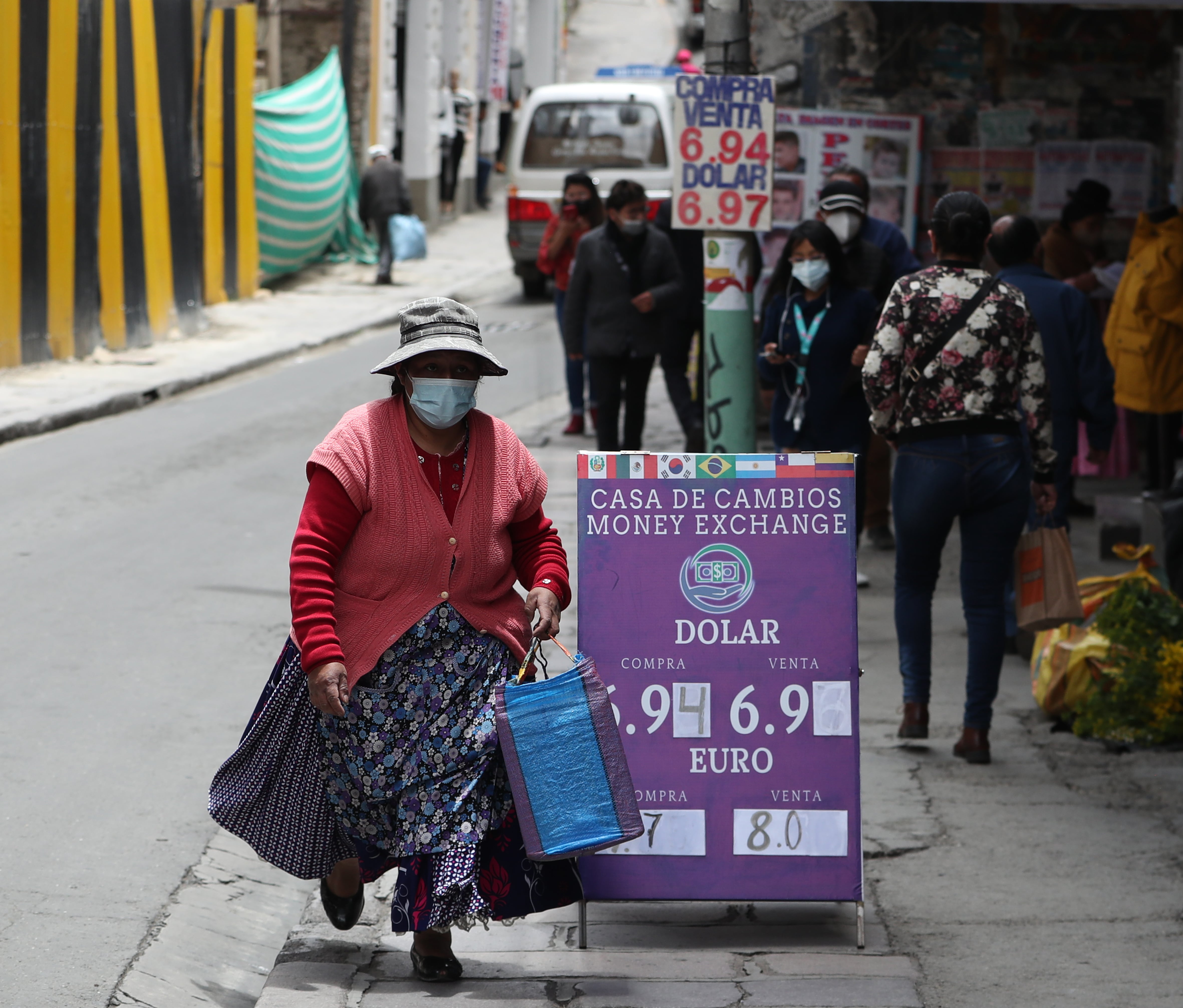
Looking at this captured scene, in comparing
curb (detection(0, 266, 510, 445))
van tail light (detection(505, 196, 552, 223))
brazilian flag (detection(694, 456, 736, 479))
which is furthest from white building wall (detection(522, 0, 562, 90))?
brazilian flag (detection(694, 456, 736, 479))

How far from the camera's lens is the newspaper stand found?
4.25 m

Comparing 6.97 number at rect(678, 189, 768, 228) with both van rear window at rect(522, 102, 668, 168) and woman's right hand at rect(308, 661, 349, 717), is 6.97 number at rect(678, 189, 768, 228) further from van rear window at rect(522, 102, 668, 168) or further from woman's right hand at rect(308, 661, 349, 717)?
van rear window at rect(522, 102, 668, 168)

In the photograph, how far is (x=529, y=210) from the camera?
63.1ft

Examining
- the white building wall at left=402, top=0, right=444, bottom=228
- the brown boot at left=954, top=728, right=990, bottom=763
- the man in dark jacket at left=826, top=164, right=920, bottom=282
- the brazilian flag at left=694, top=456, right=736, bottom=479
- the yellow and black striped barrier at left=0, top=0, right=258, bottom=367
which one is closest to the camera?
the brazilian flag at left=694, top=456, right=736, bottom=479

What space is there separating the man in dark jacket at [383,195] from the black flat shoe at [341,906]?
1749cm

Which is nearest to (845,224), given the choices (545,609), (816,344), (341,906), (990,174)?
(816,344)

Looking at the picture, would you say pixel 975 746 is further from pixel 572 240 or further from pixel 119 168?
pixel 119 168

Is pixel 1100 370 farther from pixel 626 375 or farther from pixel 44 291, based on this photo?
pixel 44 291

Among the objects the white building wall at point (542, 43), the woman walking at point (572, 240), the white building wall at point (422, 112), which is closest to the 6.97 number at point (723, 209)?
the woman walking at point (572, 240)

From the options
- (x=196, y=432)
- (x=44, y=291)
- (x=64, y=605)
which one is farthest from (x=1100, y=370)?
(x=44, y=291)

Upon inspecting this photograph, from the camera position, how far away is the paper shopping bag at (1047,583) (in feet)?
17.9

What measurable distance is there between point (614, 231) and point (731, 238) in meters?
3.64

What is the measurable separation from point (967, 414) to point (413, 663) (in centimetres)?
226

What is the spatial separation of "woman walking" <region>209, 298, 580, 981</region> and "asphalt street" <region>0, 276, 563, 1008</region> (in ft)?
2.29
